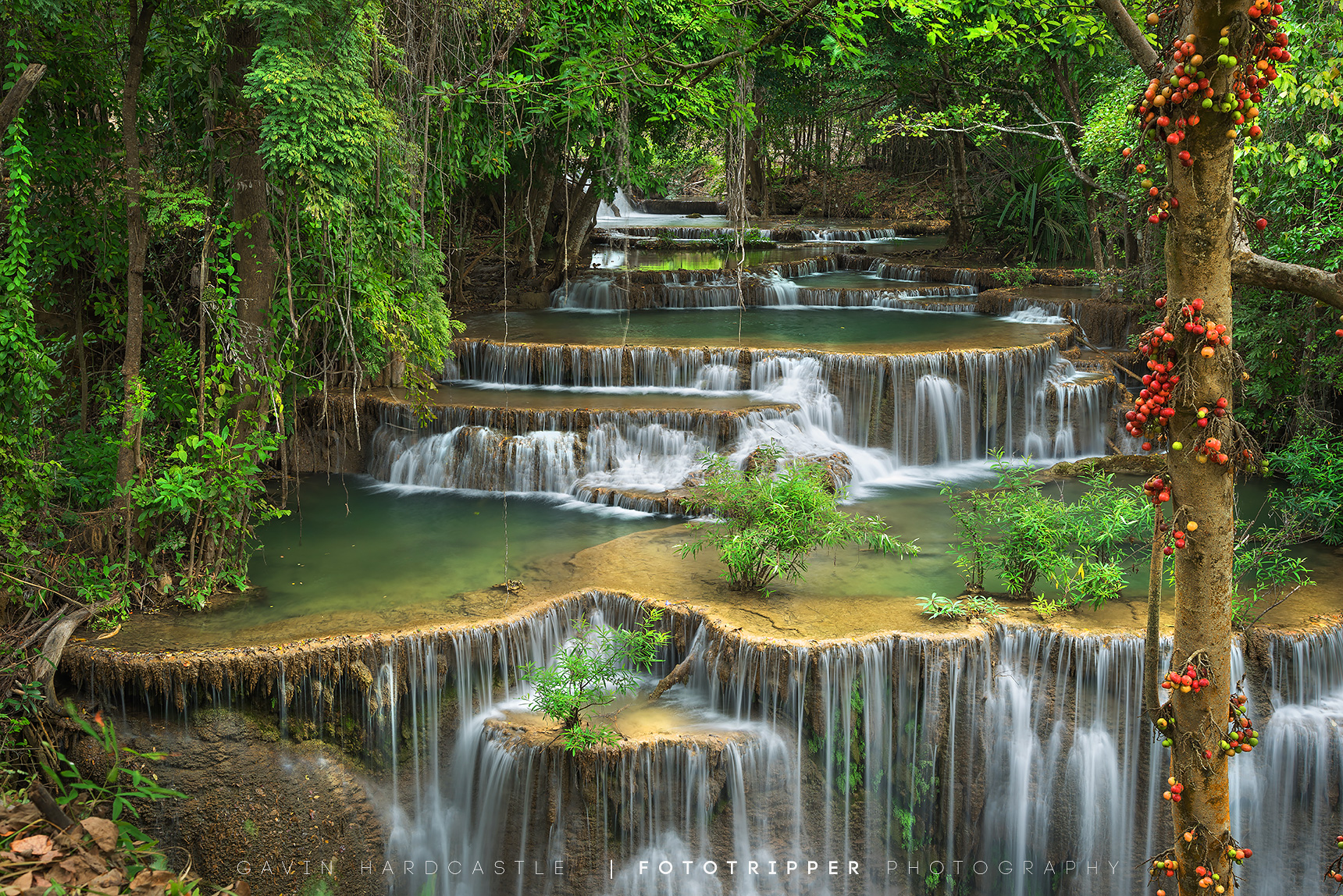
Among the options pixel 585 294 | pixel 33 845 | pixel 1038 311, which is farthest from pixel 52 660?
pixel 1038 311

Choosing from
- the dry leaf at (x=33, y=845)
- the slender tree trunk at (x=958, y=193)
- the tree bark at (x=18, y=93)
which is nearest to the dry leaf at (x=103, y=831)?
the dry leaf at (x=33, y=845)

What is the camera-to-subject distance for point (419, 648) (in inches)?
265

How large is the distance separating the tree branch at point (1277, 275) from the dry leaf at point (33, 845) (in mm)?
6176

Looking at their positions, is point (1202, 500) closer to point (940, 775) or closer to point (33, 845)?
point (940, 775)

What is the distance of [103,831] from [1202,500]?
6.11 metres

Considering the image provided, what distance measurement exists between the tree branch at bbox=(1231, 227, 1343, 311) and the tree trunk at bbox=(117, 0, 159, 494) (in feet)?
20.8

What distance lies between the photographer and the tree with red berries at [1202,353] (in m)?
2.41

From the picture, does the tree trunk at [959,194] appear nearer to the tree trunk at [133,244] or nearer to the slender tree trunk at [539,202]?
the slender tree trunk at [539,202]

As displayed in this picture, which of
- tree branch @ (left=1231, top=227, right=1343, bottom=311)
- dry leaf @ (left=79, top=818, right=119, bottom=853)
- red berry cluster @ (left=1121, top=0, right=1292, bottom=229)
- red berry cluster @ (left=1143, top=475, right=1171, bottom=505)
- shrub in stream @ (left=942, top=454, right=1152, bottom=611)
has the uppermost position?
red berry cluster @ (left=1121, top=0, right=1292, bottom=229)

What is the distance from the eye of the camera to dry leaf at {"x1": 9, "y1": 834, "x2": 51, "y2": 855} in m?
5.33

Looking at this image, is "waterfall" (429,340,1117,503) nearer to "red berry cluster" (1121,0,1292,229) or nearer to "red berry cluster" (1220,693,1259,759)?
"red berry cluster" (1220,693,1259,759)

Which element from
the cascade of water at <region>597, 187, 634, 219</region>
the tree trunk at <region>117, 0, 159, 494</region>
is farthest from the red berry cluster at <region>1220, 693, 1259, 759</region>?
the cascade of water at <region>597, 187, 634, 219</region>

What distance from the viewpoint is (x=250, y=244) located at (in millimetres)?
7168

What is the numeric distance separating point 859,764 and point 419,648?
9.93ft
